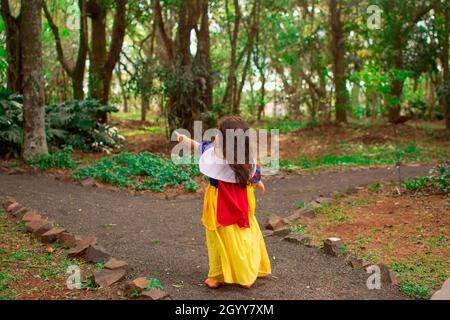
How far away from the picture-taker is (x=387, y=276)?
15.5ft

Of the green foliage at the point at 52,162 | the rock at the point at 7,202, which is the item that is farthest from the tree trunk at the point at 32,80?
the rock at the point at 7,202

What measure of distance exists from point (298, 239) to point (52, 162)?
584cm

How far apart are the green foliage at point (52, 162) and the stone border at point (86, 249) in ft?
8.44

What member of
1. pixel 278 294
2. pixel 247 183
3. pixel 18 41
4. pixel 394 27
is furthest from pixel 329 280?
pixel 394 27

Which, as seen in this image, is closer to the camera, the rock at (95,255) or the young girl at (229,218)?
the young girl at (229,218)

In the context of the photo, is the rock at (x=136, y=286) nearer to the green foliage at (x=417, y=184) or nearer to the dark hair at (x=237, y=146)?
the dark hair at (x=237, y=146)

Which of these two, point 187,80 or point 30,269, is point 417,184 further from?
point 187,80

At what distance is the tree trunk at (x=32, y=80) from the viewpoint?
9977 mm

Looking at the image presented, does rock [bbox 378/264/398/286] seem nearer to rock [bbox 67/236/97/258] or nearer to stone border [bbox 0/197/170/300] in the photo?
stone border [bbox 0/197/170/300]

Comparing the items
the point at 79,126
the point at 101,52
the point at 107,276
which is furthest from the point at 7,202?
the point at 101,52

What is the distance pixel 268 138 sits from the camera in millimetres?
16750

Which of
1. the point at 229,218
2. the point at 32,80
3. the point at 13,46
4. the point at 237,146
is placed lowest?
the point at 229,218

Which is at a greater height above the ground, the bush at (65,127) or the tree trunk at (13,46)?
the tree trunk at (13,46)
